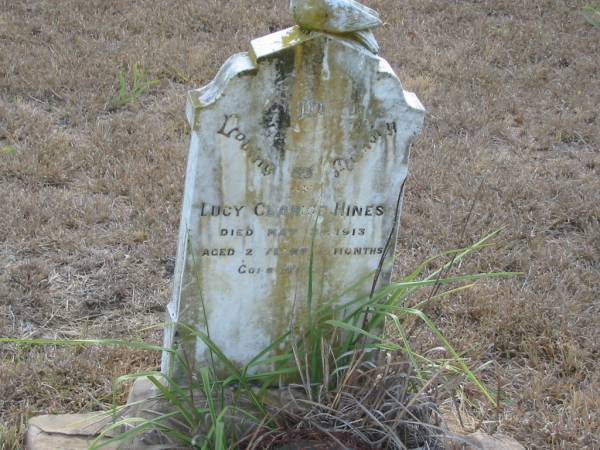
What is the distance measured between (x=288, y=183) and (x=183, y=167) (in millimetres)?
2218

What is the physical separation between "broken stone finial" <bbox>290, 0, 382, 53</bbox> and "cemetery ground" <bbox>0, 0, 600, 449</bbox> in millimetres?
1302

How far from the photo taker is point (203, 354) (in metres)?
2.95

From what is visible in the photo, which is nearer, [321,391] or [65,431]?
[321,391]

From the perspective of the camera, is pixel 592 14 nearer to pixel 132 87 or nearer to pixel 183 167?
pixel 132 87

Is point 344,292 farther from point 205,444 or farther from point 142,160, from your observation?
point 142,160

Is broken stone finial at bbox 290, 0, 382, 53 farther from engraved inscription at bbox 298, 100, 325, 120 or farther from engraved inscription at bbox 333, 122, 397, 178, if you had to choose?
engraved inscription at bbox 333, 122, 397, 178

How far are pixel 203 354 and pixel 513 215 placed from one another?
2.40 m

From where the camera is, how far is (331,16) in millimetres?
2553

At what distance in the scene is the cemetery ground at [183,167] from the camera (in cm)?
348

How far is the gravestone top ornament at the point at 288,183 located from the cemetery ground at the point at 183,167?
658mm

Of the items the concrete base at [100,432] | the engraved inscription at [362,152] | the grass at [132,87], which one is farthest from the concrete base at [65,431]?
the grass at [132,87]

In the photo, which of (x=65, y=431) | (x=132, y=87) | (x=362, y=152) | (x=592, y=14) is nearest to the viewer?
(x=362, y=152)

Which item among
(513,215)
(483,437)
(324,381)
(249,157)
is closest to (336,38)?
(249,157)

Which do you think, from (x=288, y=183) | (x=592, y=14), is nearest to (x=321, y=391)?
(x=288, y=183)
